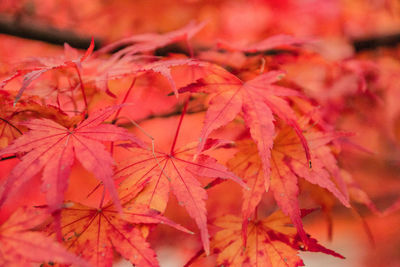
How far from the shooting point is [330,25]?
8.98ft

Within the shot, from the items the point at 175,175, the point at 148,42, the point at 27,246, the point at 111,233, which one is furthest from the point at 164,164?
the point at 148,42

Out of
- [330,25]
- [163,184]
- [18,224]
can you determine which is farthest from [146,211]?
[330,25]

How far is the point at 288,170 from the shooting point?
63 cm

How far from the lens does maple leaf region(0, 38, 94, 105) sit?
53 cm

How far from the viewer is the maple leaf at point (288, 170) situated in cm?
58

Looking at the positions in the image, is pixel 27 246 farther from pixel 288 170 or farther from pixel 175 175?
pixel 288 170

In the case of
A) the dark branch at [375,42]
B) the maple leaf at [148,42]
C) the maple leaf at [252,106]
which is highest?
the dark branch at [375,42]

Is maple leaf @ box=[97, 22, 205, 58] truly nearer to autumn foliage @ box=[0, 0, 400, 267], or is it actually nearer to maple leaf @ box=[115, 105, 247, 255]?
autumn foliage @ box=[0, 0, 400, 267]

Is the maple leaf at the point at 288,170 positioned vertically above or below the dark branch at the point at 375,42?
below

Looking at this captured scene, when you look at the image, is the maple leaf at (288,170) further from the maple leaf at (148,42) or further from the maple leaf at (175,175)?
the maple leaf at (148,42)

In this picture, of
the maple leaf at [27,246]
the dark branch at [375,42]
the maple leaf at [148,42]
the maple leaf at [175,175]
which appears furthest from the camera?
the dark branch at [375,42]

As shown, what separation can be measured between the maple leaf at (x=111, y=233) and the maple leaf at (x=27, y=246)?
0.07m

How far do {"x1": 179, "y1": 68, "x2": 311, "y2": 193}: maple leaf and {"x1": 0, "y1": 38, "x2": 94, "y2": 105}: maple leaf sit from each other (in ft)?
0.67

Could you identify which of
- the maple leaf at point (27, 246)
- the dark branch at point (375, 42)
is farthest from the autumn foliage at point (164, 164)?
the dark branch at point (375, 42)
